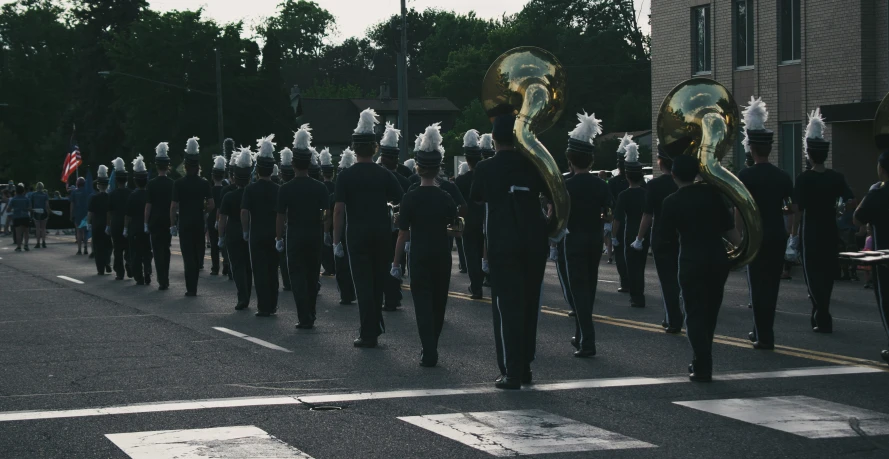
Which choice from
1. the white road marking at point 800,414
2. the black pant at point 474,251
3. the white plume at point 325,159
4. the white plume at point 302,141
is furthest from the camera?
the white plume at point 325,159

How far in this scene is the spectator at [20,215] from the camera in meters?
34.8

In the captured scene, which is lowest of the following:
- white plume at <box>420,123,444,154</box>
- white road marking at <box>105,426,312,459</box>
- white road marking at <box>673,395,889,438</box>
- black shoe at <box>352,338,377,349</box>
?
white road marking at <box>673,395,889,438</box>

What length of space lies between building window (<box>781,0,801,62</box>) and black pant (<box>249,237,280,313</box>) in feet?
63.1

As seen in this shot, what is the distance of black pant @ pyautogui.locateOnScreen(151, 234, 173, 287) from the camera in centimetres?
1888

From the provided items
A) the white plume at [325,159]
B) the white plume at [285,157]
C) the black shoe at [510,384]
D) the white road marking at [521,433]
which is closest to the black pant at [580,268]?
the black shoe at [510,384]

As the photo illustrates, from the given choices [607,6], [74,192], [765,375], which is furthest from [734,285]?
[607,6]

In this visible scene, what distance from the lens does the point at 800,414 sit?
8.16m

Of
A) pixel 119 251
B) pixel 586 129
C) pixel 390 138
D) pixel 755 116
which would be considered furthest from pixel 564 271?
pixel 119 251

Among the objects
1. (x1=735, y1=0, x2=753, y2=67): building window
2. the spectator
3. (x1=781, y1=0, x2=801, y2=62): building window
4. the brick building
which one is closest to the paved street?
the brick building

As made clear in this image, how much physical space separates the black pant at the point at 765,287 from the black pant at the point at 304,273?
4.78m

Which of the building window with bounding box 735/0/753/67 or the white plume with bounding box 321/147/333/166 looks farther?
the building window with bounding box 735/0/753/67

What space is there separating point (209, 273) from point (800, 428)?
16.9 meters

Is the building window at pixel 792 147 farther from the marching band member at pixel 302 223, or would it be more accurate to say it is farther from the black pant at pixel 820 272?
the marching band member at pixel 302 223

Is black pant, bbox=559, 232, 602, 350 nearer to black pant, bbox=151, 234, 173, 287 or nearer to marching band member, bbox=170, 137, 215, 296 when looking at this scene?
marching band member, bbox=170, 137, 215, 296
